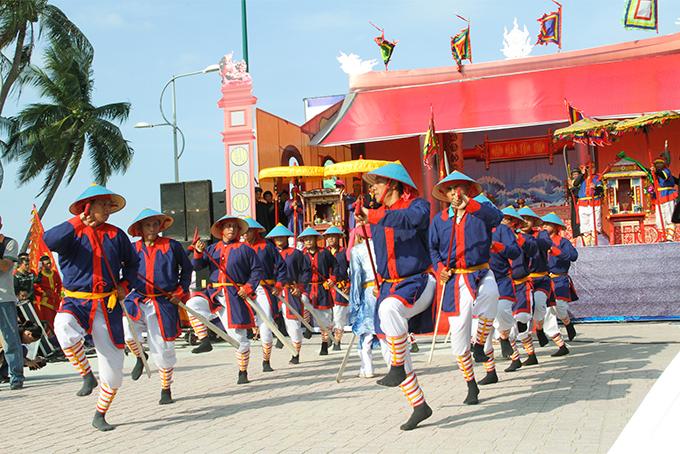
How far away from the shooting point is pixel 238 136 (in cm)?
1570

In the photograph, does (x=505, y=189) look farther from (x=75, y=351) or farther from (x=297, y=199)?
(x=75, y=351)

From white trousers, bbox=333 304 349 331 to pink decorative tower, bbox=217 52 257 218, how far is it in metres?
5.05

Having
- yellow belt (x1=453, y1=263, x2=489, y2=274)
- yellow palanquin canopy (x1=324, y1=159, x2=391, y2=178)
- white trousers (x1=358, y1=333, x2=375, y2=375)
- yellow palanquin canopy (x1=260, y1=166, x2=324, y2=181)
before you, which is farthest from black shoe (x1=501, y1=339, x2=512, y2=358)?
yellow palanquin canopy (x1=260, y1=166, x2=324, y2=181)

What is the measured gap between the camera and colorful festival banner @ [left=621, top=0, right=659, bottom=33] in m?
17.8

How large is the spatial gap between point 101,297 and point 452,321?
2.99m

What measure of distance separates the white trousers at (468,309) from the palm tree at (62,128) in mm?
23598

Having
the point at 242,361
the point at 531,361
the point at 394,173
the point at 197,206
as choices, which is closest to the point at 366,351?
the point at 242,361

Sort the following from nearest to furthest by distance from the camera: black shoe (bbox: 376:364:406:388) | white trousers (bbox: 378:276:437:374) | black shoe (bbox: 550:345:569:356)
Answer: black shoe (bbox: 376:364:406:388) → white trousers (bbox: 378:276:437:374) → black shoe (bbox: 550:345:569:356)

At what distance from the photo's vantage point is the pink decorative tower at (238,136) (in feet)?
50.3

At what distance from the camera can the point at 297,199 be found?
17.2 metres

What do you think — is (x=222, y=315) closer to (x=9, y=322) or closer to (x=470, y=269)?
(x=9, y=322)

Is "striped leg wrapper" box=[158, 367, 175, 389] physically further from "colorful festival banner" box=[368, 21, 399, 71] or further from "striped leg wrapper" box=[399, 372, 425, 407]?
"colorful festival banner" box=[368, 21, 399, 71]

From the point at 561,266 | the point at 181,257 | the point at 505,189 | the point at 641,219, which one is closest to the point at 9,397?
the point at 181,257

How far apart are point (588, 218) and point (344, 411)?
11452 mm
